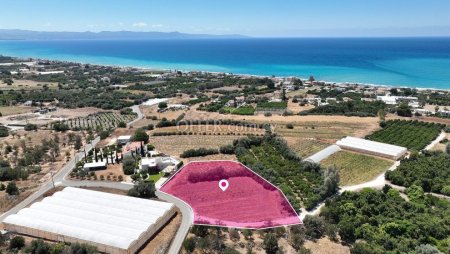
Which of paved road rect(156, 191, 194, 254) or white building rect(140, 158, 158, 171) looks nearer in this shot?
paved road rect(156, 191, 194, 254)

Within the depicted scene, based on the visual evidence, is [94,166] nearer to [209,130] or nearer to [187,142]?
[187,142]

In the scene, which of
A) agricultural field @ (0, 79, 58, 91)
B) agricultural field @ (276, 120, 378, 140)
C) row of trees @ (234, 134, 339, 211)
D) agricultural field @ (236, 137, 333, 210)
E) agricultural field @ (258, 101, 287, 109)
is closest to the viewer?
agricultural field @ (236, 137, 333, 210)

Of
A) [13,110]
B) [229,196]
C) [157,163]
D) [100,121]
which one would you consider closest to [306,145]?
[229,196]

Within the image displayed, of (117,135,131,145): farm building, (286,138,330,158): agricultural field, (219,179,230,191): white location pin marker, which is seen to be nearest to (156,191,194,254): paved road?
(219,179,230,191): white location pin marker

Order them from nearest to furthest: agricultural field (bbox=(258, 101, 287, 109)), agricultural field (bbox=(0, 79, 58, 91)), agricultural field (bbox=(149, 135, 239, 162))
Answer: agricultural field (bbox=(149, 135, 239, 162)) < agricultural field (bbox=(258, 101, 287, 109)) < agricultural field (bbox=(0, 79, 58, 91))

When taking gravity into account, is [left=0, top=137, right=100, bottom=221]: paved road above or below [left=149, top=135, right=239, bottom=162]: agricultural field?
below

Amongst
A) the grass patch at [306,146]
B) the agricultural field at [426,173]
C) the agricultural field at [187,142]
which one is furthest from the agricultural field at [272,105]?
the agricultural field at [426,173]

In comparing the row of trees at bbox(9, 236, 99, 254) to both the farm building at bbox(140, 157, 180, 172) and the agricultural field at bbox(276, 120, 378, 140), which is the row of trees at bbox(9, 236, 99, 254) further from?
the agricultural field at bbox(276, 120, 378, 140)

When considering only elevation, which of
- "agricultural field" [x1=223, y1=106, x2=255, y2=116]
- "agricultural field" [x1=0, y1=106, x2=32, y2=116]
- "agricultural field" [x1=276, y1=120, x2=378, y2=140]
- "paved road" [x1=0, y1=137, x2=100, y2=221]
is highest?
"agricultural field" [x1=276, y1=120, x2=378, y2=140]
